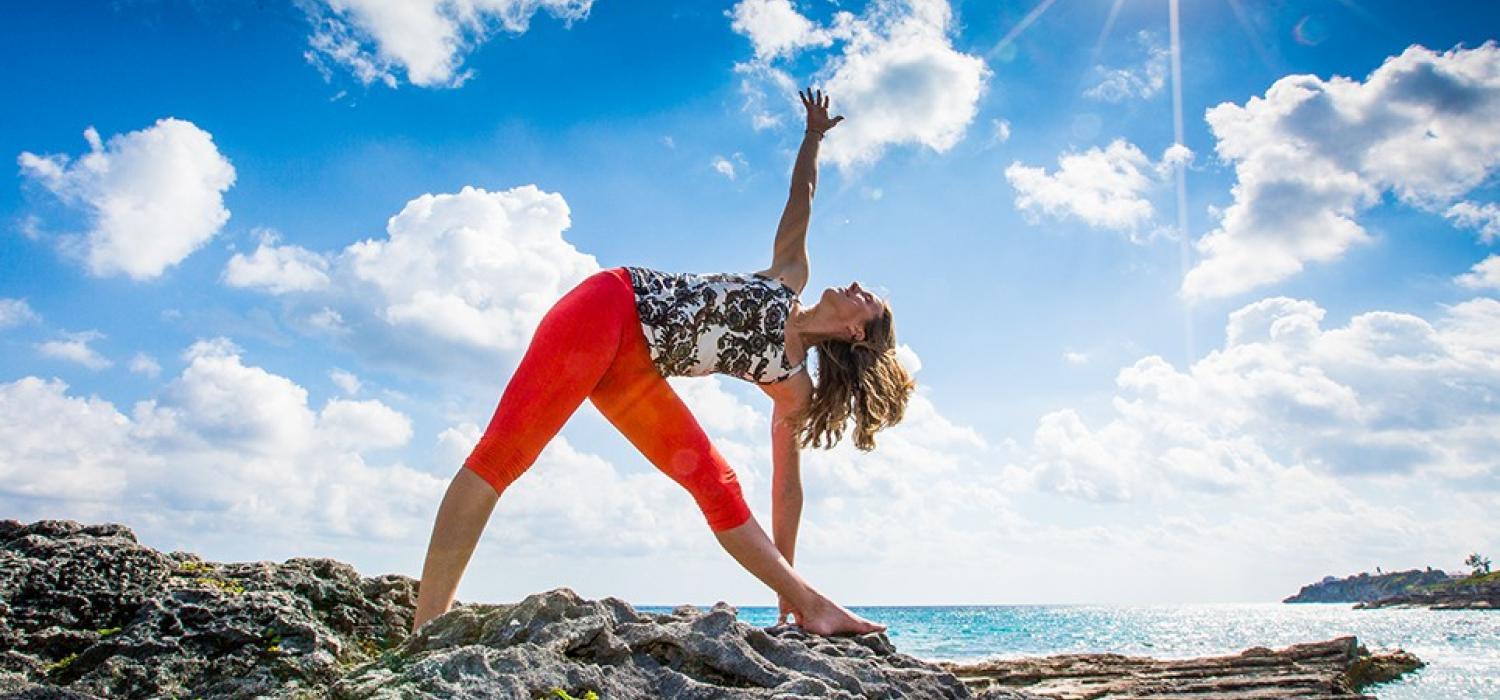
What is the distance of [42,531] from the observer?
13.6 feet

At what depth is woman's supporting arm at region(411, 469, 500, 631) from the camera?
→ 358cm

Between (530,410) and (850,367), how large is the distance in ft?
5.96

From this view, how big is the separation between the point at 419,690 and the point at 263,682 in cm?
93

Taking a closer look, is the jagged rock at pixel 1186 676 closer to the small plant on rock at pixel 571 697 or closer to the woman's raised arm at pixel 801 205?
the woman's raised arm at pixel 801 205

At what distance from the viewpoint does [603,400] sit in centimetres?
445

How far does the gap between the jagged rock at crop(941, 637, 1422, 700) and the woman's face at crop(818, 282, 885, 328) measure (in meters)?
2.89

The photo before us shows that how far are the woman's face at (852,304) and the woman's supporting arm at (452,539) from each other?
2.06 m

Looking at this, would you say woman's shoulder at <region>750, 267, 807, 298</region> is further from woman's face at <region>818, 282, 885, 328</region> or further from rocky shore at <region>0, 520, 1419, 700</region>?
rocky shore at <region>0, 520, 1419, 700</region>

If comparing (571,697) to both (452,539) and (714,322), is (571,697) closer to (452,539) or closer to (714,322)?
(452,539)

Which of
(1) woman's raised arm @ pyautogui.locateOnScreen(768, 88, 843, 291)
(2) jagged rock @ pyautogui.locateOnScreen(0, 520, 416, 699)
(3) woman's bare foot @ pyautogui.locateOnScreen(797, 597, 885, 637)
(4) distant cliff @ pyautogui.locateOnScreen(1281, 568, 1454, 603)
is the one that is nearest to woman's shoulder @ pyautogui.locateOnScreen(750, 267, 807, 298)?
(1) woman's raised arm @ pyautogui.locateOnScreen(768, 88, 843, 291)

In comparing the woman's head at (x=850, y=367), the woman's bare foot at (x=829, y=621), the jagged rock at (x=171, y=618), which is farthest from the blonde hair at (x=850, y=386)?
the jagged rock at (x=171, y=618)

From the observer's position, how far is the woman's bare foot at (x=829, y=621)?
403 centimetres

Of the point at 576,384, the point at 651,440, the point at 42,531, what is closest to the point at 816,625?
the point at 651,440

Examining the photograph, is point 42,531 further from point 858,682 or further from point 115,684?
point 858,682
